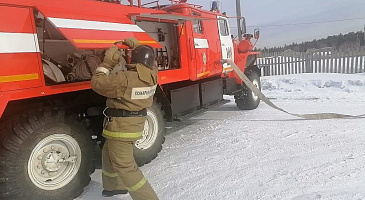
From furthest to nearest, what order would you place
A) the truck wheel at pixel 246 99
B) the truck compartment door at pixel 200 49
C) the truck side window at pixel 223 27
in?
the truck wheel at pixel 246 99 < the truck side window at pixel 223 27 < the truck compartment door at pixel 200 49

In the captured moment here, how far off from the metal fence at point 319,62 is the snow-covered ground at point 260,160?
974 cm

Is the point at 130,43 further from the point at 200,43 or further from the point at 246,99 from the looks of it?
the point at 246,99

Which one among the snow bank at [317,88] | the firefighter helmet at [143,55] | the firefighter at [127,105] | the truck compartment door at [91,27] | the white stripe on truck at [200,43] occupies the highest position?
the truck compartment door at [91,27]

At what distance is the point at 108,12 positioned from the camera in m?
3.98

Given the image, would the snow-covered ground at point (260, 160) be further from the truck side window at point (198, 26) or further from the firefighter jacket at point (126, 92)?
the truck side window at point (198, 26)

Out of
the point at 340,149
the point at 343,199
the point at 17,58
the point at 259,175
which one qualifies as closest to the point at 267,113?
the point at 340,149

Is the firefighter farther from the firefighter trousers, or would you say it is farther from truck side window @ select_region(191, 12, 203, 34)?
truck side window @ select_region(191, 12, 203, 34)

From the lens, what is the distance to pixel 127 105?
3062mm

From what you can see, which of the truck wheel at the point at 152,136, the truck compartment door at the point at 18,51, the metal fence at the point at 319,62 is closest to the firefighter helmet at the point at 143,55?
the truck compartment door at the point at 18,51

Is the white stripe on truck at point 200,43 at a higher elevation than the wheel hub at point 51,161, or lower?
higher

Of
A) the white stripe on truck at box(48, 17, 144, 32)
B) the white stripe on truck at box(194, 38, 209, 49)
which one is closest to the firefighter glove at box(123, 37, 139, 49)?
the white stripe on truck at box(48, 17, 144, 32)

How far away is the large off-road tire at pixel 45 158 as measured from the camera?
2951 millimetres

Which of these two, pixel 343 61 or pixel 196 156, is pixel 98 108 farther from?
pixel 343 61

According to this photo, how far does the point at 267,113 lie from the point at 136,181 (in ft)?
17.1
